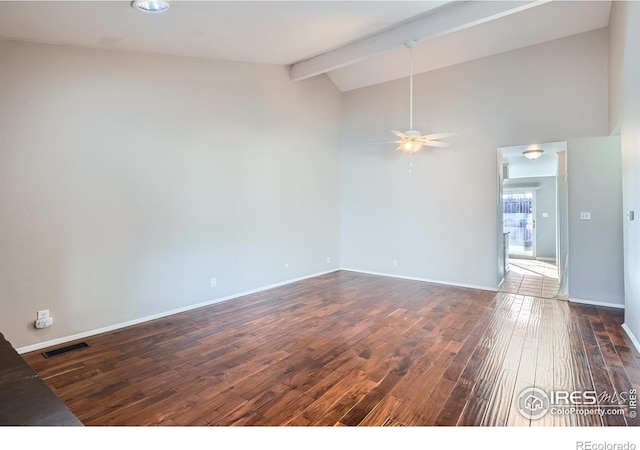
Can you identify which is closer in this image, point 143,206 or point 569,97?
point 143,206

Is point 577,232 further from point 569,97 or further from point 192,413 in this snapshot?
point 192,413

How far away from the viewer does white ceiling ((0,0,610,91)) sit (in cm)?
281

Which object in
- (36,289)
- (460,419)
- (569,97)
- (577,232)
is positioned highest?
(569,97)

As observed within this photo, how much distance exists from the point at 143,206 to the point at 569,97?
19.6 ft

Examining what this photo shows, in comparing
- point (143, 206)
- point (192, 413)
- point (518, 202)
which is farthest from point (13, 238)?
point (518, 202)

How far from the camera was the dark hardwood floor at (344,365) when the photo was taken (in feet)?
7.30

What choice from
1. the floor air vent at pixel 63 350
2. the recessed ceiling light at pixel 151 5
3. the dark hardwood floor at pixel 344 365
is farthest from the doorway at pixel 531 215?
the floor air vent at pixel 63 350

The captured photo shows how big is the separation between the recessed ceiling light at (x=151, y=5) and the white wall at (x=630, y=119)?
4.00 metres

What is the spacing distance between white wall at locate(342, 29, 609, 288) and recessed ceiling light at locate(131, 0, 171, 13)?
4577 millimetres

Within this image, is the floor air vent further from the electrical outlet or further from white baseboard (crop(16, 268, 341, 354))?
the electrical outlet

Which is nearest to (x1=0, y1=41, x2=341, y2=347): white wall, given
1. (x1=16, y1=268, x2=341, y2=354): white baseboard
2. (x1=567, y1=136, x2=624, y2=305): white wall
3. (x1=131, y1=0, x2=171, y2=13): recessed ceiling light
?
(x1=16, y1=268, x2=341, y2=354): white baseboard

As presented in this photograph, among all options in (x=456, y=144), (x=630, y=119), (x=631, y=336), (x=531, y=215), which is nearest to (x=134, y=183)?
(x=456, y=144)
